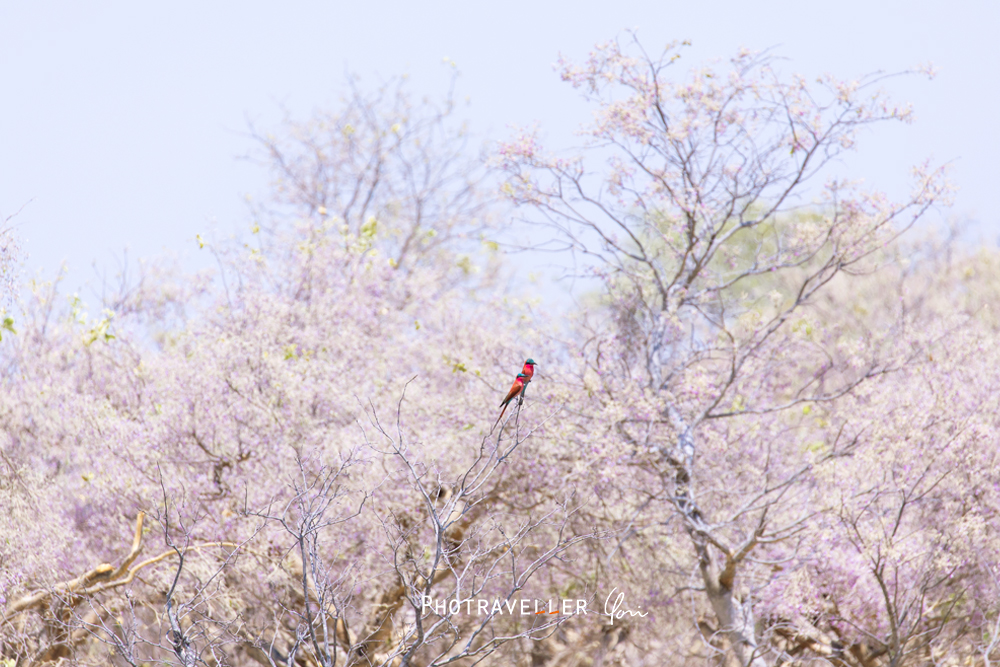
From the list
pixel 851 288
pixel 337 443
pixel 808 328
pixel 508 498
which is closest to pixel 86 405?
pixel 337 443

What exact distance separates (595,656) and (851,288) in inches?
619

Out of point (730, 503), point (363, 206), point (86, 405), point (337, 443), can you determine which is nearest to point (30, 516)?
point (86, 405)

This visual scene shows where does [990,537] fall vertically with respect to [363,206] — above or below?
below

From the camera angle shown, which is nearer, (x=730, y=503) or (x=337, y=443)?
(x=337, y=443)

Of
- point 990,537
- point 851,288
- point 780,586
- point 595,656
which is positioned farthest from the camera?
point 851,288

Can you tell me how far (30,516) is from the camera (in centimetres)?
1030

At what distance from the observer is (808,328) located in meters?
12.9

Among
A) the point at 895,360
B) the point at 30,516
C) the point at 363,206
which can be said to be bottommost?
the point at 30,516

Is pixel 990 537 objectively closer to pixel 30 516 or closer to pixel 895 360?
pixel 895 360

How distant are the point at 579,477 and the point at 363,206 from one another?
1112cm

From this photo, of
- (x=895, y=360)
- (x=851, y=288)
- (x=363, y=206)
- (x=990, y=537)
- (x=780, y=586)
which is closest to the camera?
(x=990, y=537)

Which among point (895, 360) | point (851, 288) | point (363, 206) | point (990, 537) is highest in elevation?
point (851, 288)

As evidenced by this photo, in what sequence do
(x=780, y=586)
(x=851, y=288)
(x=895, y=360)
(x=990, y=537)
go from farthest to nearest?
(x=851, y=288), (x=895, y=360), (x=780, y=586), (x=990, y=537)

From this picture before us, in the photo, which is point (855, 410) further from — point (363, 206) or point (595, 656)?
point (363, 206)
